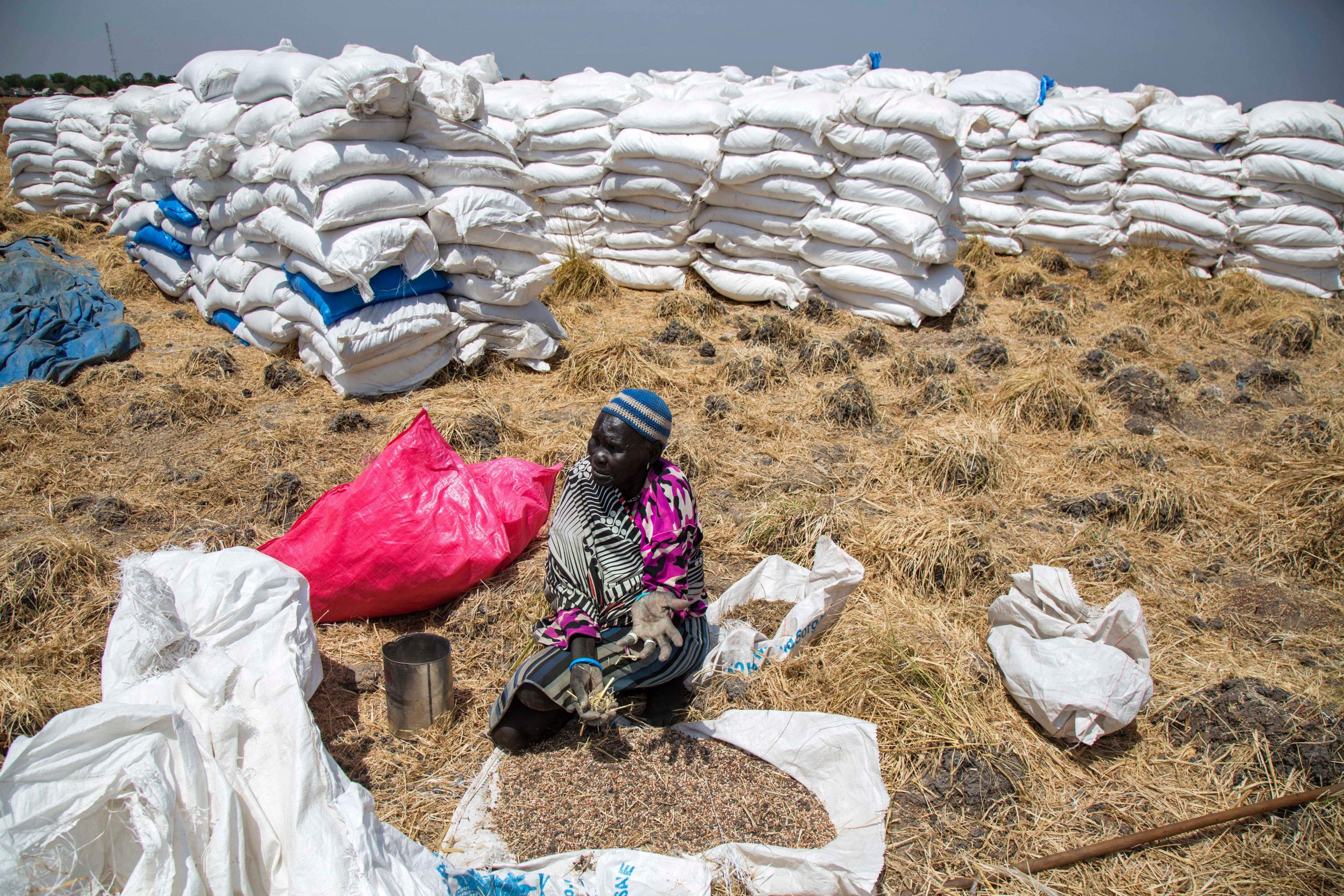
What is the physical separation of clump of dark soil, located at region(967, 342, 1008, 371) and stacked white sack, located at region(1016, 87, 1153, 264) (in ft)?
8.93

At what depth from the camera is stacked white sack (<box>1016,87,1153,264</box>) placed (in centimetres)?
649

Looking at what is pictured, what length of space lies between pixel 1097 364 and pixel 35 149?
33.3 ft

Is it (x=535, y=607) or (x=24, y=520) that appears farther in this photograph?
(x=24, y=520)

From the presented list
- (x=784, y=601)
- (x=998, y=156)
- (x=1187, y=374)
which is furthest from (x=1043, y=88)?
(x=784, y=601)

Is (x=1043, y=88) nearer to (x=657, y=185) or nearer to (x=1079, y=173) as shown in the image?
(x=1079, y=173)

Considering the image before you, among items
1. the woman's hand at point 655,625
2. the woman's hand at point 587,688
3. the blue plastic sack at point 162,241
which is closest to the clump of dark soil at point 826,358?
the woman's hand at point 655,625

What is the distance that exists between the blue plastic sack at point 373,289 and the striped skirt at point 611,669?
2.36m

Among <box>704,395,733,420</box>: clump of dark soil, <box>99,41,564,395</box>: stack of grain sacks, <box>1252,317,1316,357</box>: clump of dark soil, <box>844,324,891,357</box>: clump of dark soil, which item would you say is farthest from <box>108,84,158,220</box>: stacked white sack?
<box>1252,317,1316,357</box>: clump of dark soil

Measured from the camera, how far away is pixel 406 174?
3877 millimetres

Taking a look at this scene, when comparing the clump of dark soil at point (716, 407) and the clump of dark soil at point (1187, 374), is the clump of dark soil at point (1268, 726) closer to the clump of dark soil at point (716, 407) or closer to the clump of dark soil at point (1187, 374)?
the clump of dark soil at point (716, 407)

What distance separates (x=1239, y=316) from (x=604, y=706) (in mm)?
5945

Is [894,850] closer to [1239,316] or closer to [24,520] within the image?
[24,520]

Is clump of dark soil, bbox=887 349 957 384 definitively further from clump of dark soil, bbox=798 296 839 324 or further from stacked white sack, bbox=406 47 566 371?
stacked white sack, bbox=406 47 566 371

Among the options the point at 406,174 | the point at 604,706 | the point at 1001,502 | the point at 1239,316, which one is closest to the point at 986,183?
the point at 1239,316
